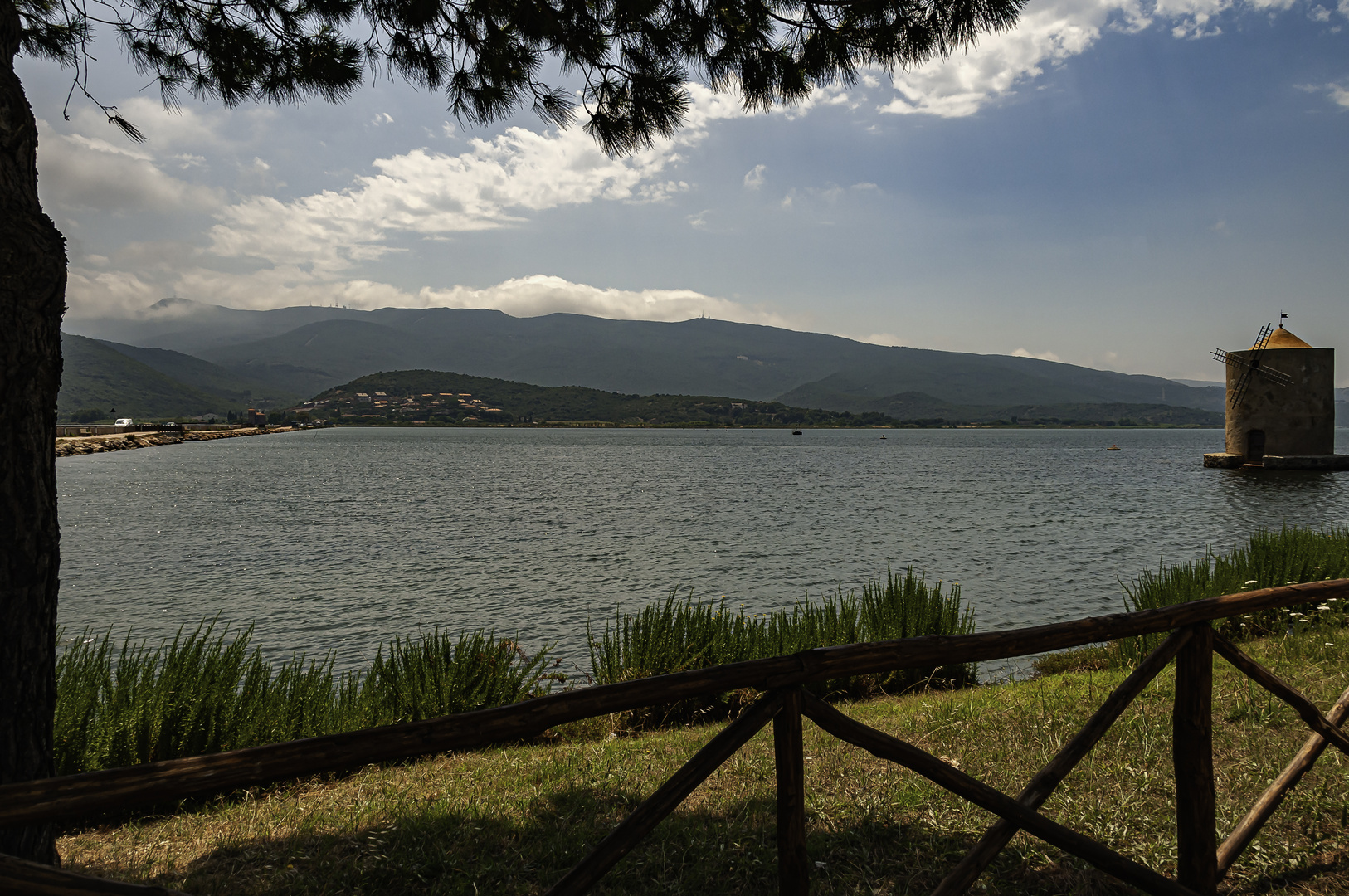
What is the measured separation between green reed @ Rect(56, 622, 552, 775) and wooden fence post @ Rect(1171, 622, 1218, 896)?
19.1 ft

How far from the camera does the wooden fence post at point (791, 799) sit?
2.65m

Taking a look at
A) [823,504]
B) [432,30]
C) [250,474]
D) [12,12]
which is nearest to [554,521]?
[823,504]

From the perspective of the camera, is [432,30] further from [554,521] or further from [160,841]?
[554,521]

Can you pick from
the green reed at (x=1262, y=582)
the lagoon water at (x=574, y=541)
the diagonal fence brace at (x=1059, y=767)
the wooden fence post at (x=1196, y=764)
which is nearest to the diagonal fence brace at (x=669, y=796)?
the diagonal fence brace at (x=1059, y=767)

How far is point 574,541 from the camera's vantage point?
26.3m

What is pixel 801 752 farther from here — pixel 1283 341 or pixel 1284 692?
pixel 1283 341

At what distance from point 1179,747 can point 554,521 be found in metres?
29.4

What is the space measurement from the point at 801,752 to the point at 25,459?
3.52m

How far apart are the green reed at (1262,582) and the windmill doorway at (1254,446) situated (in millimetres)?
41336

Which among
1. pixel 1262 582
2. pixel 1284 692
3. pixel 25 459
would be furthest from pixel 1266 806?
pixel 1262 582

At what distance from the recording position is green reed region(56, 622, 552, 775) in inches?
228

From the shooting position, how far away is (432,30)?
6707mm

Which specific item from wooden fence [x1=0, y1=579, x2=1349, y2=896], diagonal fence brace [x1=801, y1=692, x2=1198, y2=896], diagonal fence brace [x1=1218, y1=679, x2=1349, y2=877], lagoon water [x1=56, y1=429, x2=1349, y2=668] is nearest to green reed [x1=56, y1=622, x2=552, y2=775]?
wooden fence [x1=0, y1=579, x2=1349, y2=896]

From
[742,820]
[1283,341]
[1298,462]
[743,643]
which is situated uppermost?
[1283,341]
